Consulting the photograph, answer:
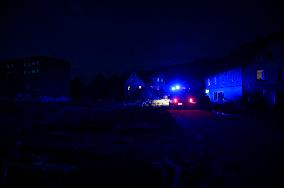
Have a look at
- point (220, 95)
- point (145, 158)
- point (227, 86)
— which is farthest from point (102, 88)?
point (145, 158)

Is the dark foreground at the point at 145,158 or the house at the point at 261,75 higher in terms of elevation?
the house at the point at 261,75

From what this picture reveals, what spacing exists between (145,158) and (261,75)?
27281 mm

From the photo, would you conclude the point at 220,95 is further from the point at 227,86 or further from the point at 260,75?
the point at 260,75

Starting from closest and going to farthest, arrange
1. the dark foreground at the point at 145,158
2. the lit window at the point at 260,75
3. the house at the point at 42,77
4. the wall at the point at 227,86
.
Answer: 1. the dark foreground at the point at 145,158
2. the lit window at the point at 260,75
3. the wall at the point at 227,86
4. the house at the point at 42,77

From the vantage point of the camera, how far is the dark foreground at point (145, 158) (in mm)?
6469

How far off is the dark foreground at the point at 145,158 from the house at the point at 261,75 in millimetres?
16092

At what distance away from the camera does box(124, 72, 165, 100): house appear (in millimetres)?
68062

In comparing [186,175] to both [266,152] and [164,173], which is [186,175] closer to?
[164,173]

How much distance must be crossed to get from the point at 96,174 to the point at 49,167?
4.23 ft

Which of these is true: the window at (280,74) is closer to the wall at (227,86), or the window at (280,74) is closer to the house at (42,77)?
the wall at (227,86)

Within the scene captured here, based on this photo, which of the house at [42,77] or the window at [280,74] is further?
the house at [42,77]

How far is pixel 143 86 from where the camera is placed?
227 ft

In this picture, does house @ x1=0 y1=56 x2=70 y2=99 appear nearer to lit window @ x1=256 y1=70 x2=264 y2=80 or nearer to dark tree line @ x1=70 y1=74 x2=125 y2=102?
dark tree line @ x1=70 y1=74 x2=125 y2=102

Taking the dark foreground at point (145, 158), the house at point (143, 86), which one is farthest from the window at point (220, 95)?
the house at point (143, 86)
